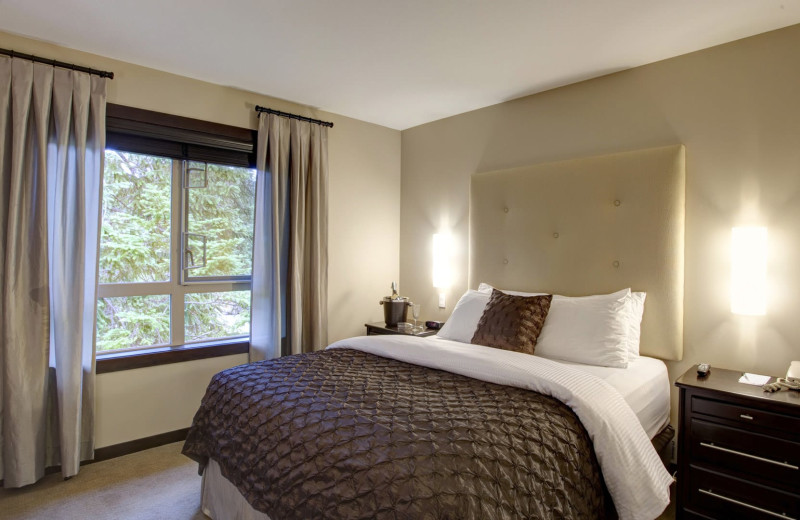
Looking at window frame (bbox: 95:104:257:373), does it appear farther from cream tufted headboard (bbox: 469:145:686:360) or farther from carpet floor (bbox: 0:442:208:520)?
cream tufted headboard (bbox: 469:145:686:360)

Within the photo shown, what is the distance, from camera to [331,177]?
3.97 metres

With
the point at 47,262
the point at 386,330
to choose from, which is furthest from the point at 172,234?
the point at 386,330

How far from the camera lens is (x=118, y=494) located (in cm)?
251

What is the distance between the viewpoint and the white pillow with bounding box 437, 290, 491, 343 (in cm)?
304

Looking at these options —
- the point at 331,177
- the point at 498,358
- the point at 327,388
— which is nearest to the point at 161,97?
the point at 331,177

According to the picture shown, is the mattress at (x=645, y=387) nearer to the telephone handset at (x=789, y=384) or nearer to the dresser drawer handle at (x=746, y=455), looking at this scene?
the dresser drawer handle at (x=746, y=455)

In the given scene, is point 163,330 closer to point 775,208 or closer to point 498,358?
point 498,358

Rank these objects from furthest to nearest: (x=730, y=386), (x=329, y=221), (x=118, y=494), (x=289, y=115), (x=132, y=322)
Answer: (x=329, y=221) → (x=289, y=115) → (x=132, y=322) → (x=118, y=494) → (x=730, y=386)

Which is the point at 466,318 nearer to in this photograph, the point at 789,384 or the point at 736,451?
the point at 736,451

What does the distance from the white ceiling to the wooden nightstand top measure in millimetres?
1812

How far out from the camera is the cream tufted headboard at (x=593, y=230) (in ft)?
8.71

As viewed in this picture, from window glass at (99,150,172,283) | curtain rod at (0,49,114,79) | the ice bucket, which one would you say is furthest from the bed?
curtain rod at (0,49,114,79)

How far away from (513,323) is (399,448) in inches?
59.0

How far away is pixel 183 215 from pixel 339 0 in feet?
6.35
